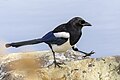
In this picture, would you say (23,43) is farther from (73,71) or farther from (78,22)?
(73,71)

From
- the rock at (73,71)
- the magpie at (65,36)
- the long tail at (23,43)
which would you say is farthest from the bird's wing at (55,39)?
the rock at (73,71)

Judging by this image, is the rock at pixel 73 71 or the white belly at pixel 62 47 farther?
the white belly at pixel 62 47

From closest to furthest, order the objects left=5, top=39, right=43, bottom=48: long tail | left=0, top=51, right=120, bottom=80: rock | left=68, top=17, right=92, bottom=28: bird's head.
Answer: left=0, top=51, right=120, bottom=80: rock, left=68, top=17, right=92, bottom=28: bird's head, left=5, top=39, right=43, bottom=48: long tail

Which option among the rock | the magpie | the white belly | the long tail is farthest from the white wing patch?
the rock

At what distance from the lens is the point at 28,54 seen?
303 inches

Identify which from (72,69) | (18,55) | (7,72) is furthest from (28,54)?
(72,69)

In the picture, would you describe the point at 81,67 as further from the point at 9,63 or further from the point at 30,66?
the point at 9,63

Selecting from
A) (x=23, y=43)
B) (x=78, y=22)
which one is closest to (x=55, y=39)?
(x=78, y=22)

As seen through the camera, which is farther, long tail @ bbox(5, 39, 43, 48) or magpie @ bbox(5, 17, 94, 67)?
long tail @ bbox(5, 39, 43, 48)

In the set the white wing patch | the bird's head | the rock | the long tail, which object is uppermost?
the bird's head

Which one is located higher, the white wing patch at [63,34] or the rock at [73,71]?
the white wing patch at [63,34]

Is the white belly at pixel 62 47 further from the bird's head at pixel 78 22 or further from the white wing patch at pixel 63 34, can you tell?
the bird's head at pixel 78 22

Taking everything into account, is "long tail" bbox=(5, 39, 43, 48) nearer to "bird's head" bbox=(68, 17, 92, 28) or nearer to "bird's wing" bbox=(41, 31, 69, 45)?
"bird's wing" bbox=(41, 31, 69, 45)

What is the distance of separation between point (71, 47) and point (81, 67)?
34.3 inches
